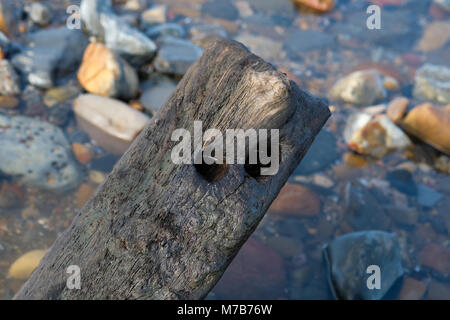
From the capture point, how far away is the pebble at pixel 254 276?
359 centimetres

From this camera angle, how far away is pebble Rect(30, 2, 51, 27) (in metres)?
5.93

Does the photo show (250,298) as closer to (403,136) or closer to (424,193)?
(424,193)

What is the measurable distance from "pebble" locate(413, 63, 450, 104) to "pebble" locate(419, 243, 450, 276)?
8.01 feet

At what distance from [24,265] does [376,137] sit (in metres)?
3.93

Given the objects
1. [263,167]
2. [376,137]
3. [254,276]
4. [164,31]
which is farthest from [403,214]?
[164,31]

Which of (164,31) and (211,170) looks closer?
(211,170)

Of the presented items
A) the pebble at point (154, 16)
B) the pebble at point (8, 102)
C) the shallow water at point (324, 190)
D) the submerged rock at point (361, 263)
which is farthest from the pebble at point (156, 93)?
the submerged rock at point (361, 263)

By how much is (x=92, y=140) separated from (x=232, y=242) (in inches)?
124

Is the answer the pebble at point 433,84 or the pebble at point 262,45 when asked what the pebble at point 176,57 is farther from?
the pebble at point 433,84

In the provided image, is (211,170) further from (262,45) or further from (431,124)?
(262,45)

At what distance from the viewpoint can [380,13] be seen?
756 centimetres

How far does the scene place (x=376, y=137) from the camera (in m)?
5.03

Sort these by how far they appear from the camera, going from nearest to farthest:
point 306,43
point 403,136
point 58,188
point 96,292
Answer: point 96,292
point 58,188
point 403,136
point 306,43

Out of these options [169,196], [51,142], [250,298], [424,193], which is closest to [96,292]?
[169,196]
